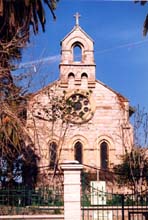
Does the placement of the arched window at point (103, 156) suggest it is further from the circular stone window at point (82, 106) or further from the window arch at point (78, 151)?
the circular stone window at point (82, 106)

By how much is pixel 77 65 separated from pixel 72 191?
79.3 feet

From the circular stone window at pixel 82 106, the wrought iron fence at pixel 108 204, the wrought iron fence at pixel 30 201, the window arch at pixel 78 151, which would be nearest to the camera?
the wrought iron fence at pixel 30 201

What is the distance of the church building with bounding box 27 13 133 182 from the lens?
33.9 metres

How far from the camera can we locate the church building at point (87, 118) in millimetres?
33938

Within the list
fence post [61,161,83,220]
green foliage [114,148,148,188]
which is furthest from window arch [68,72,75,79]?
fence post [61,161,83,220]

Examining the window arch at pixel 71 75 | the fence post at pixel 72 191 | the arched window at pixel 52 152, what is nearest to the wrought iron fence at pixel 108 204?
the fence post at pixel 72 191

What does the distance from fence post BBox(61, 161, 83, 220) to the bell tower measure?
23.0 m

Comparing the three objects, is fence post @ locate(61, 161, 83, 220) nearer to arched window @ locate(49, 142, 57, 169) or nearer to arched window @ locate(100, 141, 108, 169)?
arched window @ locate(49, 142, 57, 169)

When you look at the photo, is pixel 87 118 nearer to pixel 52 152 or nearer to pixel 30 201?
pixel 52 152

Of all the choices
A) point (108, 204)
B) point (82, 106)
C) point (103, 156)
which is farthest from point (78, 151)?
point (108, 204)

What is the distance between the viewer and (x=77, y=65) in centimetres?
3569

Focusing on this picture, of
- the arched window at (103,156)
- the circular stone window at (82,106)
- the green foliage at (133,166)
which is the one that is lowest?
the green foliage at (133,166)

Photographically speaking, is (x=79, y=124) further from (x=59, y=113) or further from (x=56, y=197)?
(x=56, y=197)

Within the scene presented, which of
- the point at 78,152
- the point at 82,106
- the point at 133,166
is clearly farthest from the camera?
the point at 82,106
